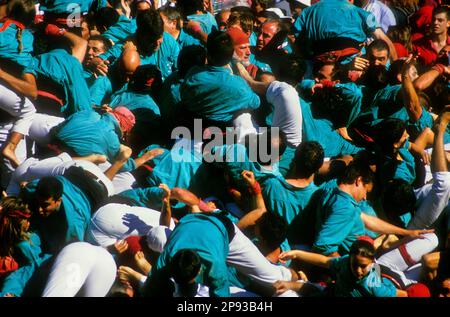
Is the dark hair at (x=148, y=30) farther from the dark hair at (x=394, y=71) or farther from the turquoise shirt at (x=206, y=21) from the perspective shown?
the dark hair at (x=394, y=71)

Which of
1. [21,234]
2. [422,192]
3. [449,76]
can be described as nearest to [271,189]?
[422,192]

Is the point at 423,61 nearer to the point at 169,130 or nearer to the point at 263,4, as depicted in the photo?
the point at 263,4

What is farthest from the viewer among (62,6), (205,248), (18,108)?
(62,6)

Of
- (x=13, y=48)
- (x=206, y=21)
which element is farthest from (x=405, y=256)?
(x=13, y=48)

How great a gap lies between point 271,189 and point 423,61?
8.12 feet

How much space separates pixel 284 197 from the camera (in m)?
6.28

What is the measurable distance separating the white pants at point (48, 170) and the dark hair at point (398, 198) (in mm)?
1925

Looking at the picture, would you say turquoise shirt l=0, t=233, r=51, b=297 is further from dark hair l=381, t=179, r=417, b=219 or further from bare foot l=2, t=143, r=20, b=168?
dark hair l=381, t=179, r=417, b=219

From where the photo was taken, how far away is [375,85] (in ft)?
24.0

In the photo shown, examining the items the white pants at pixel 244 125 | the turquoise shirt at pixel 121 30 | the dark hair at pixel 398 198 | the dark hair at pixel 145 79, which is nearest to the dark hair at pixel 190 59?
the dark hair at pixel 145 79

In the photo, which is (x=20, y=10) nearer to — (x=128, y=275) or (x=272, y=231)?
(x=128, y=275)

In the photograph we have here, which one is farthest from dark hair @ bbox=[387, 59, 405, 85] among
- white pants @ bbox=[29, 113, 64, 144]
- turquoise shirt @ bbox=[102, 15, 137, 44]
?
white pants @ bbox=[29, 113, 64, 144]

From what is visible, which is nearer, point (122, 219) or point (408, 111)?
point (122, 219)

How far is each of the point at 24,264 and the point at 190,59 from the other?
2.14 m
